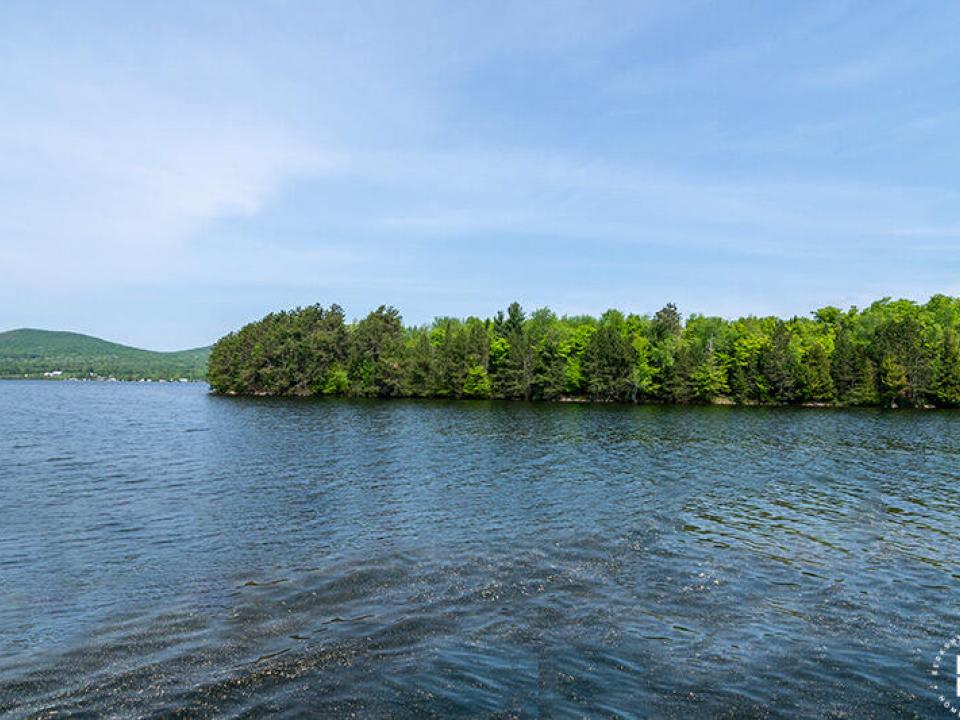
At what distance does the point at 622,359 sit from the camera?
14100 cm

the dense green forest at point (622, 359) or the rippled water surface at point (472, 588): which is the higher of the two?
the dense green forest at point (622, 359)

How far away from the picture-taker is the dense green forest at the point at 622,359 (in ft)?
445

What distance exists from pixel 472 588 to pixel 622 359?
126 metres

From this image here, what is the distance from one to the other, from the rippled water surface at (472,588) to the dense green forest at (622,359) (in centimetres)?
9799

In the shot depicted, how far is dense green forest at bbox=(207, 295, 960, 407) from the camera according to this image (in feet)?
445

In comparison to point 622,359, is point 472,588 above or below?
below

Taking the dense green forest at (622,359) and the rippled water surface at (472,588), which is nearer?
the rippled water surface at (472,588)

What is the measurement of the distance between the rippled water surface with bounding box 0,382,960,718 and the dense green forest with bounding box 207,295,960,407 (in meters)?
98.0


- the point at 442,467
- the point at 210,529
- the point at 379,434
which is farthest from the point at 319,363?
the point at 210,529

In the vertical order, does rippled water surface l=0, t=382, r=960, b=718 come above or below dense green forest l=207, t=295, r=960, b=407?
below

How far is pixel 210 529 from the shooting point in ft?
89.1

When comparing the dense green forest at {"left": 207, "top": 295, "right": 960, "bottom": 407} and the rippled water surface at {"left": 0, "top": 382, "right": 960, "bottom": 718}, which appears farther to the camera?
the dense green forest at {"left": 207, "top": 295, "right": 960, "bottom": 407}

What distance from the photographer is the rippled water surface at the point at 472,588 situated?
13.2 metres

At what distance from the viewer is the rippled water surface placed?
13.2m
